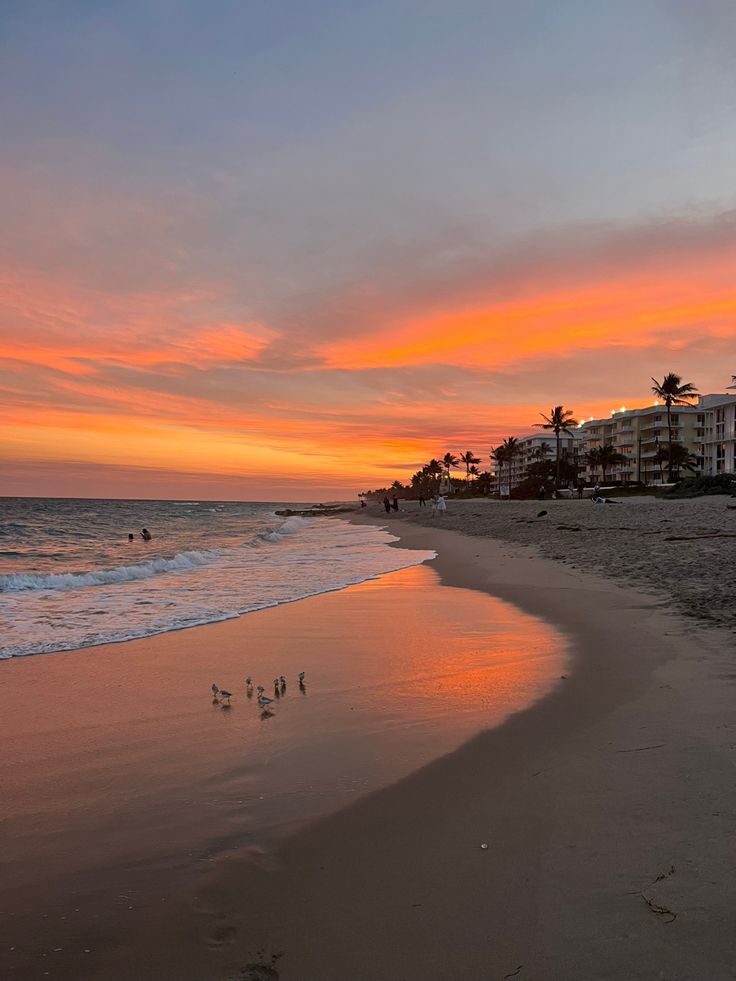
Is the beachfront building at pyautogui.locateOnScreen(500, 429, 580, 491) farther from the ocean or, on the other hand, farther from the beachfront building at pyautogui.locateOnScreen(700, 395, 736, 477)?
the ocean

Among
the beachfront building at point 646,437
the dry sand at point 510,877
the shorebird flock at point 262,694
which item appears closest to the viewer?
the dry sand at point 510,877

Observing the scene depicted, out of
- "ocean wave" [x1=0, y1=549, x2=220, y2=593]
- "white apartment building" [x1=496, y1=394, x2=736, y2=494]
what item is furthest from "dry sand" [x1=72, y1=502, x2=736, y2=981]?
"white apartment building" [x1=496, y1=394, x2=736, y2=494]

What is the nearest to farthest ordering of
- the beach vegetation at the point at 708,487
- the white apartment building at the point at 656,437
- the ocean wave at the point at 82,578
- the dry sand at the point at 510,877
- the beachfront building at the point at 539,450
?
the dry sand at the point at 510,877 < the ocean wave at the point at 82,578 < the beach vegetation at the point at 708,487 < the white apartment building at the point at 656,437 < the beachfront building at the point at 539,450

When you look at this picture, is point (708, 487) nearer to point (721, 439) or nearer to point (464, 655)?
point (721, 439)

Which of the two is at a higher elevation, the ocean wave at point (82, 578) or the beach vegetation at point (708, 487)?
the beach vegetation at point (708, 487)

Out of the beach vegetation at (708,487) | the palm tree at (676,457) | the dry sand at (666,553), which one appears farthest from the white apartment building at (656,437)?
the dry sand at (666,553)

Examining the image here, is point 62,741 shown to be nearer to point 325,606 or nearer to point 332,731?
point 332,731

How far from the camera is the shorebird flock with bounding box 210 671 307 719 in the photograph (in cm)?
643

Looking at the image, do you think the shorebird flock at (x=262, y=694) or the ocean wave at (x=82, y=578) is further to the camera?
the ocean wave at (x=82, y=578)

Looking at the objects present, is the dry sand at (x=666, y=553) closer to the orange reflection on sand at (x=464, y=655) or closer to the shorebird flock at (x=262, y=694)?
the orange reflection on sand at (x=464, y=655)

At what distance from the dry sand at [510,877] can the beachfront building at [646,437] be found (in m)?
106

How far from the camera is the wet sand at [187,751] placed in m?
3.17

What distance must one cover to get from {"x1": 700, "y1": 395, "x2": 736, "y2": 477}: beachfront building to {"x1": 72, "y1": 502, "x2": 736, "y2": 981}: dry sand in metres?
86.6

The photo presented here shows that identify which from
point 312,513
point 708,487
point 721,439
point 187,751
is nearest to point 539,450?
point 721,439
